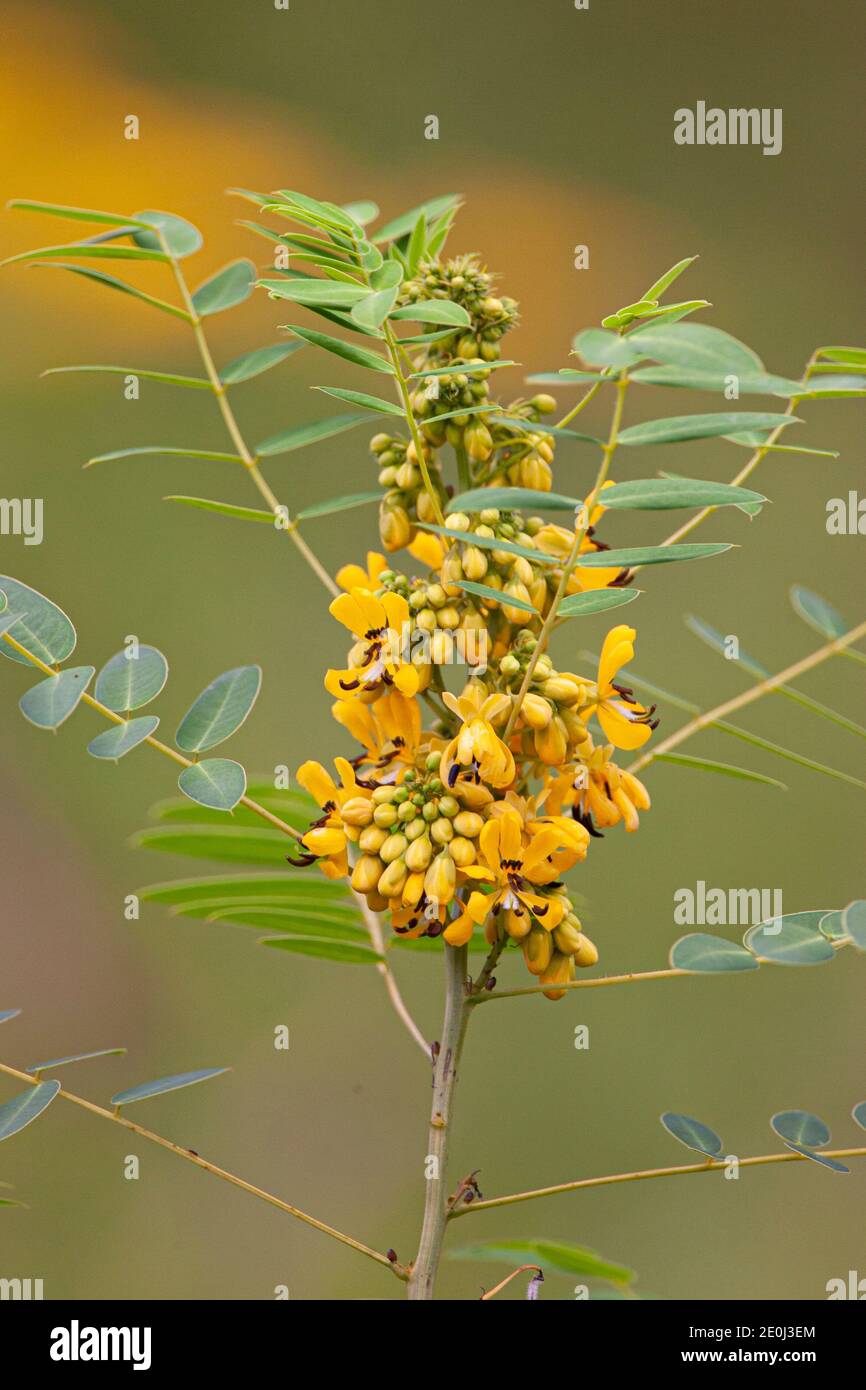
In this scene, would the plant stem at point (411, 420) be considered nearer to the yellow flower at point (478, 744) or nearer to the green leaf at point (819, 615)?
the yellow flower at point (478, 744)

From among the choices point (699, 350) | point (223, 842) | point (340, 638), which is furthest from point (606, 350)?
point (340, 638)

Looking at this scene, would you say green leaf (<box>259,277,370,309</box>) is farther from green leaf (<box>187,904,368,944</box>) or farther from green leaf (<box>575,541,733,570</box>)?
green leaf (<box>187,904,368,944</box>)

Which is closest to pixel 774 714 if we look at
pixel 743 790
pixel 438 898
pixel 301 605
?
pixel 743 790

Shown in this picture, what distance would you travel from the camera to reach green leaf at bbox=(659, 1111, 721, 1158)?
25.6 inches

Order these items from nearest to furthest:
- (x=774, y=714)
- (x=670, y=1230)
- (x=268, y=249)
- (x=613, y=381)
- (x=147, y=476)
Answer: (x=613, y=381) < (x=670, y=1230) < (x=774, y=714) < (x=147, y=476) < (x=268, y=249)

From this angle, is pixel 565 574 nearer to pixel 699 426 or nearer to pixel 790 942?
pixel 699 426

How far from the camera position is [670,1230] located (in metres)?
1.64

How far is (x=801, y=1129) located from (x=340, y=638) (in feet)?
4.15

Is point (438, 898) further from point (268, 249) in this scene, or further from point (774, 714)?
point (268, 249)

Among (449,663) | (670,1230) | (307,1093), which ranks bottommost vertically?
(670,1230)

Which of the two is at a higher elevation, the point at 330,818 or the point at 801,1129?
the point at 330,818

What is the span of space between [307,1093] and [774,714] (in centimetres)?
89

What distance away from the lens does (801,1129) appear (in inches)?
25.5

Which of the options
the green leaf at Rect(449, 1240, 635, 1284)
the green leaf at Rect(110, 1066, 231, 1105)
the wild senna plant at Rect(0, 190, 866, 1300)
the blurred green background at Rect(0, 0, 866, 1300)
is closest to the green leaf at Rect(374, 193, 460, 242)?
the wild senna plant at Rect(0, 190, 866, 1300)
